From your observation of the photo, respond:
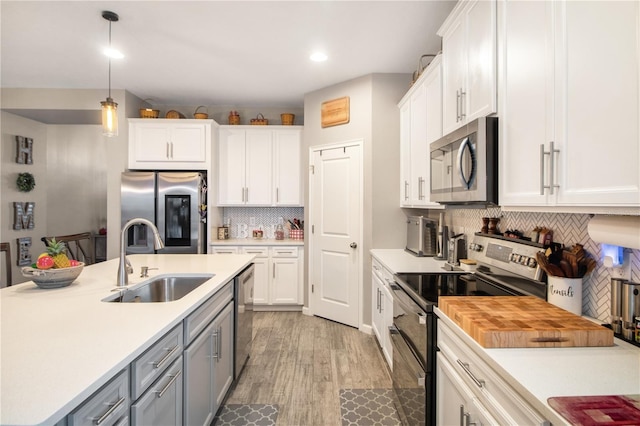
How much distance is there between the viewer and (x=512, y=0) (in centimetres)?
148

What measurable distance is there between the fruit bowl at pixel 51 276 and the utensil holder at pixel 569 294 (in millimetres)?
2353

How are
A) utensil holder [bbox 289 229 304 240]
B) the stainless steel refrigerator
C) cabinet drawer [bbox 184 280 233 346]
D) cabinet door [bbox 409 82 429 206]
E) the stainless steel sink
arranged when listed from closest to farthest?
cabinet drawer [bbox 184 280 233 346] < the stainless steel sink < cabinet door [bbox 409 82 429 206] < the stainless steel refrigerator < utensil holder [bbox 289 229 304 240]

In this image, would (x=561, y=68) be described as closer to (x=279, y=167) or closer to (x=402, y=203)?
(x=402, y=203)

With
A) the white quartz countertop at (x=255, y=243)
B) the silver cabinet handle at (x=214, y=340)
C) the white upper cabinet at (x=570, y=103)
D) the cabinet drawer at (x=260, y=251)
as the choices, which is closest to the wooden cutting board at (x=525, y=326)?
the white upper cabinet at (x=570, y=103)

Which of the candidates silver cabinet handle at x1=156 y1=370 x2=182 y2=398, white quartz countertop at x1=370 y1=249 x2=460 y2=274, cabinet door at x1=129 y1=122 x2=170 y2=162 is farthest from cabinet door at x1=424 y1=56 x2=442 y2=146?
cabinet door at x1=129 y1=122 x2=170 y2=162

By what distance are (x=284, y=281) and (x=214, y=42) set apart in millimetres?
2830

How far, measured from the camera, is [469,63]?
1.87 meters

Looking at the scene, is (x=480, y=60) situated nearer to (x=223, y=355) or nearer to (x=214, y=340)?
(x=214, y=340)

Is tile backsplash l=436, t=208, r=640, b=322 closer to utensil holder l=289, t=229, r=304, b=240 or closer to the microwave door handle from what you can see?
the microwave door handle

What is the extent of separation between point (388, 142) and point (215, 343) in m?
2.61

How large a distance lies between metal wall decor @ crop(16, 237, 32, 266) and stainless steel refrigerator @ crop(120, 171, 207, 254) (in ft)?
5.27

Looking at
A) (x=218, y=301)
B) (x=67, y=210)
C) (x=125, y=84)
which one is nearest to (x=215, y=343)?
(x=218, y=301)

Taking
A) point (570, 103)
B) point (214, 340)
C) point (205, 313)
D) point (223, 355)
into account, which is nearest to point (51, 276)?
point (205, 313)

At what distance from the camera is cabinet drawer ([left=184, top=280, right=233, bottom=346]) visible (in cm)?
156
